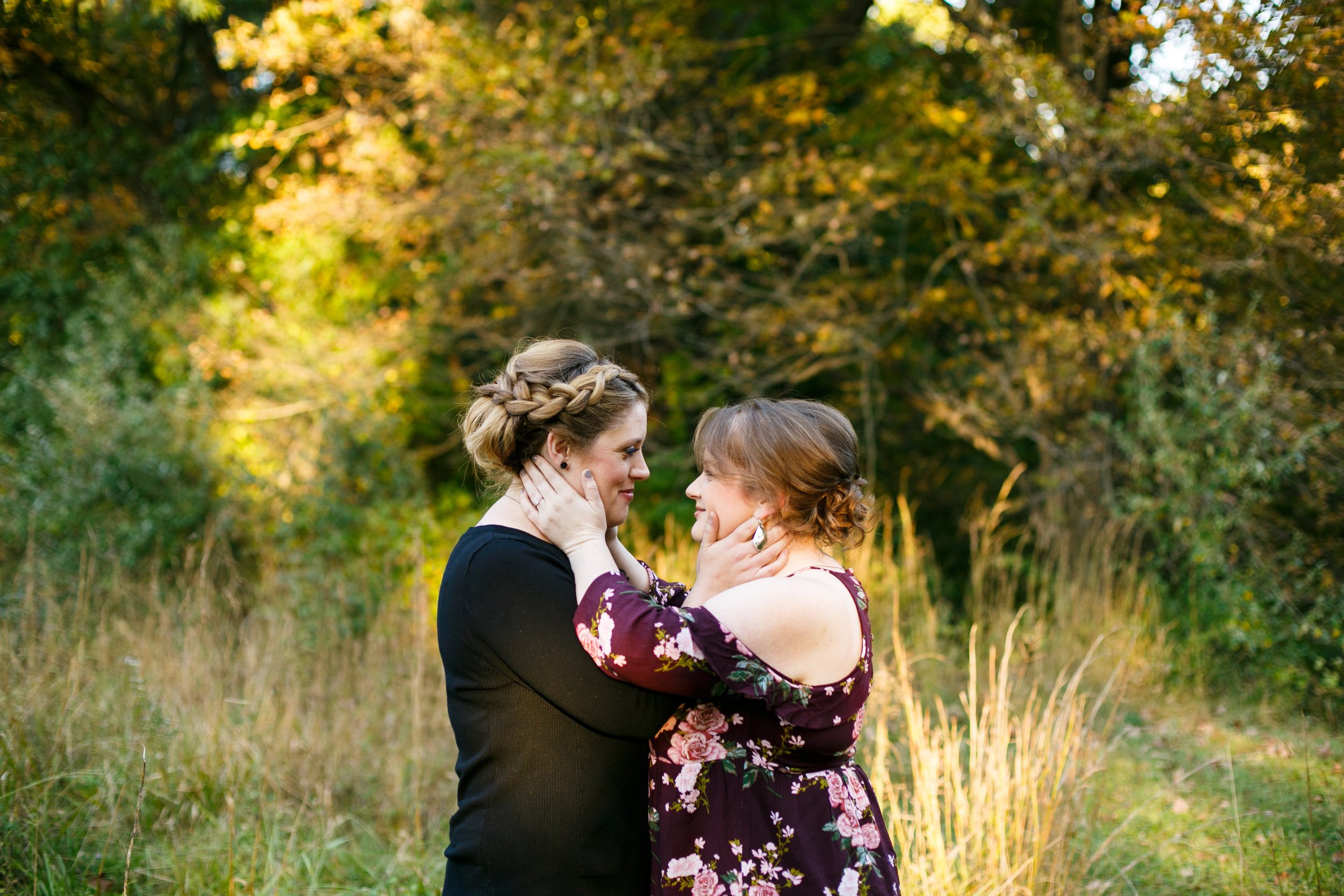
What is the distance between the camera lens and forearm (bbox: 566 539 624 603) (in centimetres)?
182

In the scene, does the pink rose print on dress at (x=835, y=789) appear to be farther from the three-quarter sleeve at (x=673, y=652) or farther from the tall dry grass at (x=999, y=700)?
the tall dry grass at (x=999, y=700)

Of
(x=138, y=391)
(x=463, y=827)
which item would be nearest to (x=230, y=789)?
(x=463, y=827)

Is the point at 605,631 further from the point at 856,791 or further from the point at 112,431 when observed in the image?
the point at 112,431

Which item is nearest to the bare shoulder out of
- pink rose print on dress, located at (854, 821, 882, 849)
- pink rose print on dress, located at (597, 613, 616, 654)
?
pink rose print on dress, located at (597, 613, 616, 654)

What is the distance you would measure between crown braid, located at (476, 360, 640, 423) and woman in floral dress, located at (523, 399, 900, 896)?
0.46 feet

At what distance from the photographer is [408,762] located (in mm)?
4230

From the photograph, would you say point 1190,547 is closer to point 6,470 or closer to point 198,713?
point 198,713

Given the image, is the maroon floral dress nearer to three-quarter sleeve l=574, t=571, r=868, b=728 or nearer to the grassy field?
three-quarter sleeve l=574, t=571, r=868, b=728

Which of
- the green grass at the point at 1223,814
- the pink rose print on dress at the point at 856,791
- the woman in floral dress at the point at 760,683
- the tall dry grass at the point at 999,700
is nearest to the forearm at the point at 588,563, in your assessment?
the woman in floral dress at the point at 760,683

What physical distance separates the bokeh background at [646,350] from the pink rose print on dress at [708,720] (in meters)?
1.24

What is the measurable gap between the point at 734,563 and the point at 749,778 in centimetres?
43

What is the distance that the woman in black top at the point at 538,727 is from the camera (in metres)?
1.82

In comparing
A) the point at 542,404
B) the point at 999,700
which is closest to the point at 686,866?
the point at 542,404

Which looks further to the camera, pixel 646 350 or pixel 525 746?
pixel 646 350
